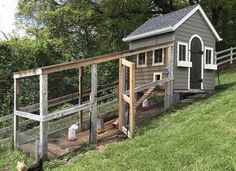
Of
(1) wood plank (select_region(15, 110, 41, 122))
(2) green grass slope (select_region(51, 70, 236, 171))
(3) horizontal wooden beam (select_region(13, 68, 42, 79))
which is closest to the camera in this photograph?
(2) green grass slope (select_region(51, 70, 236, 171))

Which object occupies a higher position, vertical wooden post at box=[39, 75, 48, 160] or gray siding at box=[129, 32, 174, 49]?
gray siding at box=[129, 32, 174, 49]

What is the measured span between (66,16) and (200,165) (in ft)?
68.9

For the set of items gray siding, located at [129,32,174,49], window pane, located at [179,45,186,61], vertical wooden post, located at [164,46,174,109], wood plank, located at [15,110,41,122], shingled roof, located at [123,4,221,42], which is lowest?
wood plank, located at [15,110,41,122]

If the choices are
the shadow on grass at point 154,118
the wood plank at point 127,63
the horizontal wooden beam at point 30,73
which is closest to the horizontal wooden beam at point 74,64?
the horizontal wooden beam at point 30,73

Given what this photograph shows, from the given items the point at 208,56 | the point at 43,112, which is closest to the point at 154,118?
the point at 43,112

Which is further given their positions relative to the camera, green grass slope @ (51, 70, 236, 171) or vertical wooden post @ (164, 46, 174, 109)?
vertical wooden post @ (164, 46, 174, 109)

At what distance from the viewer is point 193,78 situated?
56.1 ft

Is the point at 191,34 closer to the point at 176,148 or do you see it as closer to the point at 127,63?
the point at 127,63

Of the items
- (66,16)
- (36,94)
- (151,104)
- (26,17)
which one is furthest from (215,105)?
(26,17)

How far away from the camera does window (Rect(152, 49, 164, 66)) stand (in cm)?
1647

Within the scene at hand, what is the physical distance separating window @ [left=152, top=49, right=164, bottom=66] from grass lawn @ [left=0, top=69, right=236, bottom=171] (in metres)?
3.29

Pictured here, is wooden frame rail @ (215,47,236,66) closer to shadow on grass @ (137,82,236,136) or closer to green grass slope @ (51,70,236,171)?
shadow on grass @ (137,82,236,136)

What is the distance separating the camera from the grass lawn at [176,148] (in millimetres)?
9156

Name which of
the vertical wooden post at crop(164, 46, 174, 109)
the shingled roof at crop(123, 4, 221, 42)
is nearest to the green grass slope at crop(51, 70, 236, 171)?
the vertical wooden post at crop(164, 46, 174, 109)
